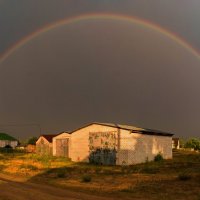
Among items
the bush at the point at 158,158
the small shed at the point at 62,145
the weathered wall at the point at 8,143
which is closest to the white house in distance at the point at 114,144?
the bush at the point at 158,158

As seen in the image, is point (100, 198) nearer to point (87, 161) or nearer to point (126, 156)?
point (126, 156)

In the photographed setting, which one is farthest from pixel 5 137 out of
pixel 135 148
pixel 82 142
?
pixel 135 148

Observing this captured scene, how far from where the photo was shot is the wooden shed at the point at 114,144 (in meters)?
42.6

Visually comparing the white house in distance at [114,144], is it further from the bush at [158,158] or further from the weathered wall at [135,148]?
the bush at [158,158]

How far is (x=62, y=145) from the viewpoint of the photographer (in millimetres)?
55812

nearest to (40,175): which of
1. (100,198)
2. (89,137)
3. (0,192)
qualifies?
(0,192)

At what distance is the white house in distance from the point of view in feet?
140

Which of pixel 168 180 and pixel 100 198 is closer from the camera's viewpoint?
pixel 100 198

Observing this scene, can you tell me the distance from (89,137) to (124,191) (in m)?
27.3

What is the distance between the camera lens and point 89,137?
46.9m

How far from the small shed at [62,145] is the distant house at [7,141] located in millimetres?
65826

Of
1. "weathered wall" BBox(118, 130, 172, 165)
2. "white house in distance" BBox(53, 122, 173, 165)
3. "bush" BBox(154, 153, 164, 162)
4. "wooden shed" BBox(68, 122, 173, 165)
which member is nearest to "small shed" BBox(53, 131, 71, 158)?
"white house in distance" BBox(53, 122, 173, 165)

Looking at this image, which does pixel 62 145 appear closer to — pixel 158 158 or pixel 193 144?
pixel 158 158

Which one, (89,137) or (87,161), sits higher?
(89,137)
